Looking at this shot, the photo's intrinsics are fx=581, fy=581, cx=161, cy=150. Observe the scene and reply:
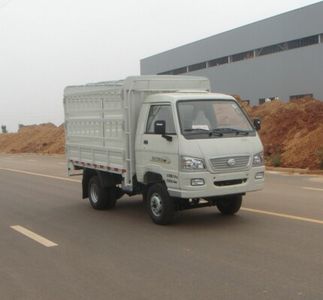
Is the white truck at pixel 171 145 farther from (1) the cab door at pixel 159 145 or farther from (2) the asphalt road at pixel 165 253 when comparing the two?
(2) the asphalt road at pixel 165 253

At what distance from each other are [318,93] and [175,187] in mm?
36408

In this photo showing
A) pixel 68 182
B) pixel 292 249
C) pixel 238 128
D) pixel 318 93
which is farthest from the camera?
pixel 318 93

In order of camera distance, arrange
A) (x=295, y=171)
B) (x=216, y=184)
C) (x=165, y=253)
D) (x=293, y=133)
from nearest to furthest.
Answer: (x=165, y=253)
(x=216, y=184)
(x=295, y=171)
(x=293, y=133)

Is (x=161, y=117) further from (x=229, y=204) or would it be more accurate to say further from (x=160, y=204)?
(x=229, y=204)

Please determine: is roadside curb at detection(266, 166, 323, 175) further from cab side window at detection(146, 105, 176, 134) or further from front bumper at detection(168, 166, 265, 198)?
cab side window at detection(146, 105, 176, 134)

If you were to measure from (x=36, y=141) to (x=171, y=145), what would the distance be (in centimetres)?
4573

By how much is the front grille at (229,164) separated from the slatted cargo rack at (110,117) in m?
1.85

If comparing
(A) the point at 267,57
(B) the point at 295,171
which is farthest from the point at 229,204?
(A) the point at 267,57

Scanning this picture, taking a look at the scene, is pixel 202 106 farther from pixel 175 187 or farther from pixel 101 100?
pixel 101 100

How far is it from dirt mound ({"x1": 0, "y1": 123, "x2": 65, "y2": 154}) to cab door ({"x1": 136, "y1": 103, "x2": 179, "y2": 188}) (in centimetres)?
3437

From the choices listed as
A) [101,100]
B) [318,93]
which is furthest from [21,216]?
[318,93]

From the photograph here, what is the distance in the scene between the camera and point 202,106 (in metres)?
9.83

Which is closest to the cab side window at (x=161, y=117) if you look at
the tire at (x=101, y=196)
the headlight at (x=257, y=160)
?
the headlight at (x=257, y=160)

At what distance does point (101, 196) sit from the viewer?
11820 mm
